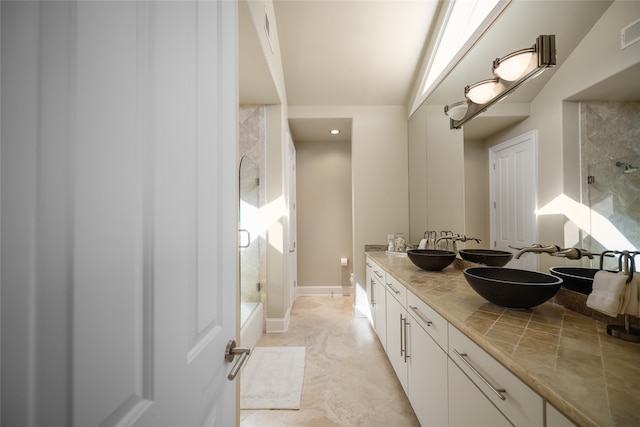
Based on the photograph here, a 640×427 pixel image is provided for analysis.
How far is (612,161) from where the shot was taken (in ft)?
3.73

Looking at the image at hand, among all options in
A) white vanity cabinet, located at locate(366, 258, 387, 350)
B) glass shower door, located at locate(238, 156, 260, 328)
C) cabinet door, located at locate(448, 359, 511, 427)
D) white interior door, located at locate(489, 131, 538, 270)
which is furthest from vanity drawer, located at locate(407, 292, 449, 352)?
glass shower door, located at locate(238, 156, 260, 328)

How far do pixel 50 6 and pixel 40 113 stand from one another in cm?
13

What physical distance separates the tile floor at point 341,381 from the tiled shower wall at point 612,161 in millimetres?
1542

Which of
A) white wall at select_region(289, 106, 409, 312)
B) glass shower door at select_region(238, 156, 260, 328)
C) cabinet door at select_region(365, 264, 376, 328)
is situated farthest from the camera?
white wall at select_region(289, 106, 409, 312)

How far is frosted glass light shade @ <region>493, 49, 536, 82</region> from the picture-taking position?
149 centimetres

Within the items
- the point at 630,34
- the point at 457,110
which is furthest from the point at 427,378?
the point at 457,110

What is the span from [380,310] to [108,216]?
2606mm

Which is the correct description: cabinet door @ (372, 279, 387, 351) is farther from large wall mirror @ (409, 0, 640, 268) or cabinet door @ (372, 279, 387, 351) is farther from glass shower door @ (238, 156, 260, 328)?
glass shower door @ (238, 156, 260, 328)

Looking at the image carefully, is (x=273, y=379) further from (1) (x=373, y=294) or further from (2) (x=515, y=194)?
(2) (x=515, y=194)

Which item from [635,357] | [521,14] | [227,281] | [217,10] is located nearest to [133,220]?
[227,281]

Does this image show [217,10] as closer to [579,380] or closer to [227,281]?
[227,281]

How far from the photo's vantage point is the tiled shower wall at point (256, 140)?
10.4 feet

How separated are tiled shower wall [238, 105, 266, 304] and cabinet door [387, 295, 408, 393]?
4.99 ft

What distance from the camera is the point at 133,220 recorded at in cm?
46
